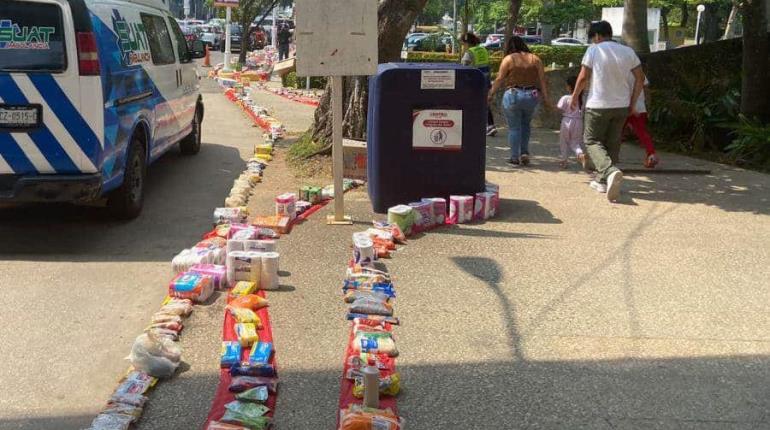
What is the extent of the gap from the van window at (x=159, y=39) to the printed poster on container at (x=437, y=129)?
2874 millimetres

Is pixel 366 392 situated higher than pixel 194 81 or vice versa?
pixel 194 81

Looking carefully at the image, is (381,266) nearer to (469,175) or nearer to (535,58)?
(469,175)

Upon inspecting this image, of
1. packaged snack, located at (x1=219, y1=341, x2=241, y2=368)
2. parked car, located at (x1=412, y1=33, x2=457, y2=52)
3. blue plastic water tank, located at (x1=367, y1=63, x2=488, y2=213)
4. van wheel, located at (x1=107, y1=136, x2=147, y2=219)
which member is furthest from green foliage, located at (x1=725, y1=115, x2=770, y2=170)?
parked car, located at (x1=412, y1=33, x2=457, y2=52)

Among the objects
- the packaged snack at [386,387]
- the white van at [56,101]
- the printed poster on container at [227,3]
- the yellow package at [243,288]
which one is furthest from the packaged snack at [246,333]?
the printed poster on container at [227,3]

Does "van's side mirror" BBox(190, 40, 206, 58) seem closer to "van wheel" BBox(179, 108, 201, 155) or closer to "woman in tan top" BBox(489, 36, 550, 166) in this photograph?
"van wheel" BBox(179, 108, 201, 155)

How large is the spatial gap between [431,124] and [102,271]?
3.05m

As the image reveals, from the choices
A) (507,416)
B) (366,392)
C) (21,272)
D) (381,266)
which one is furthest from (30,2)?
(507,416)

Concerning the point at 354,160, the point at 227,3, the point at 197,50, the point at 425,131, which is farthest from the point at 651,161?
the point at 227,3

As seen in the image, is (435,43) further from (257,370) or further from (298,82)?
(257,370)

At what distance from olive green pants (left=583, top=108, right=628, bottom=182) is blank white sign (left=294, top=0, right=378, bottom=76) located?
276cm

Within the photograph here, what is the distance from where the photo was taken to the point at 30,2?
6023 mm

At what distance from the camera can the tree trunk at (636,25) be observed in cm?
1559

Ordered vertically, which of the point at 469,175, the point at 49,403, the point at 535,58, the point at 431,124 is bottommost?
the point at 49,403

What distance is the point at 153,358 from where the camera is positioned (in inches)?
160
